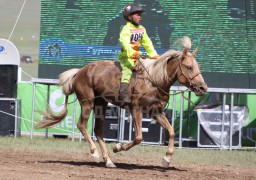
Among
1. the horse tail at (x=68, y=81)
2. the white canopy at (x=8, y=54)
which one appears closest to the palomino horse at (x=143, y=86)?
the horse tail at (x=68, y=81)

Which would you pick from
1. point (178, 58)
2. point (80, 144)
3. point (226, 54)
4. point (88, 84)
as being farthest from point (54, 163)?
point (226, 54)

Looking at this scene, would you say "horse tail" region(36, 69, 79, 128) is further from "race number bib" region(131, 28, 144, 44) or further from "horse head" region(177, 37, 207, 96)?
"horse head" region(177, 37, 207, 96)

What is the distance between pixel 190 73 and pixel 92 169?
2.23 meters

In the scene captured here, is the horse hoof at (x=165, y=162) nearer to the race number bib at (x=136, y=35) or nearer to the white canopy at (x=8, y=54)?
the race number bib at (x=136, y=35)

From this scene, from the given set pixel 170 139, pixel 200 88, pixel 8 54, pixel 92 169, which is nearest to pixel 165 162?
pixel 170 139

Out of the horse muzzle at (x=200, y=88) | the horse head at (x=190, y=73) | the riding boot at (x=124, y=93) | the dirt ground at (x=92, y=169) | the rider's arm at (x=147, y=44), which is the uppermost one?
the rider's arm at (x=147, y=44)

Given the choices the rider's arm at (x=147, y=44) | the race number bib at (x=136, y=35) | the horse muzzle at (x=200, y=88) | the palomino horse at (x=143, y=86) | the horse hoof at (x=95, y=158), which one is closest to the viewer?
the horse muzzle at (x=200, y=88)

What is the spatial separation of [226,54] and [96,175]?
48.0 feet

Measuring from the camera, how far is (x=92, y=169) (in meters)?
11.6

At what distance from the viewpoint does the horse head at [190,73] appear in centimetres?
1165

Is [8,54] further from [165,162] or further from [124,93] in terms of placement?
[165,162]

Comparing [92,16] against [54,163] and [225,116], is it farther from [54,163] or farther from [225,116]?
[54,163]

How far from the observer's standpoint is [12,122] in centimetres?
2005

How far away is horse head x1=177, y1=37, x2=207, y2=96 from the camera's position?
11648 mm
